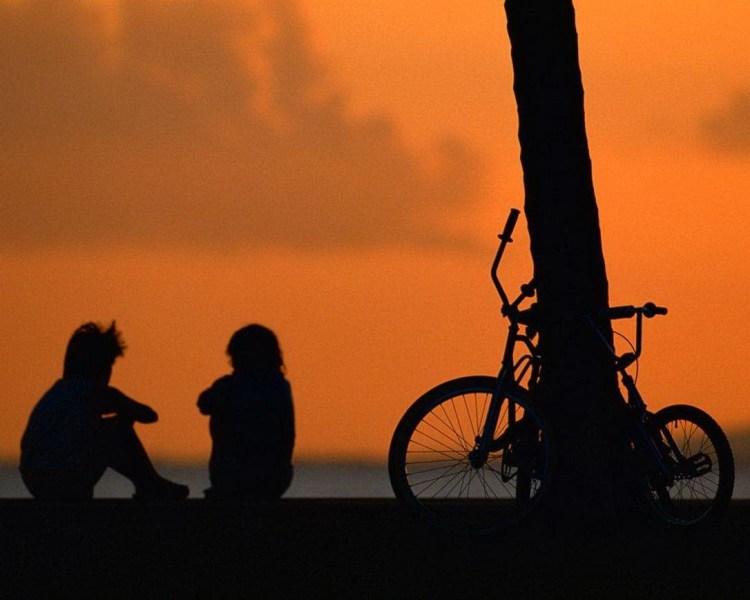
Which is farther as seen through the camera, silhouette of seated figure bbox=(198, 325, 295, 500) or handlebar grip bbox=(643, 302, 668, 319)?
silhouette of seated figure bbox=(198, 325, 295, 500)

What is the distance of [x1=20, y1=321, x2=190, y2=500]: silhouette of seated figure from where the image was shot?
11.0 m

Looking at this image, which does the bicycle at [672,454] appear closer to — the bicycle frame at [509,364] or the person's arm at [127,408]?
the bicycle frame at [509,364]

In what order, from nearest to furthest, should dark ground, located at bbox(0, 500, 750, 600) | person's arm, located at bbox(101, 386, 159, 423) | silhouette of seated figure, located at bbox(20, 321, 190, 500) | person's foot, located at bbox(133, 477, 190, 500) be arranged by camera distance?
dark ground, located at bbox(0, 500, 750, 600) < silhouette of seated figure, located at bbox(20, 321, 190, 500) < person's arm, located at bbox(101, 386, 159, 423) < person's foot, located at bbox(133, 477, 190, 500)

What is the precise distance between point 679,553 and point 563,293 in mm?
1671

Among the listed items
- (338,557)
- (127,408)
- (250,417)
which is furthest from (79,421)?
(338,557)

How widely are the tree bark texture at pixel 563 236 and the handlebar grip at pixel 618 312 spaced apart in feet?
0.23

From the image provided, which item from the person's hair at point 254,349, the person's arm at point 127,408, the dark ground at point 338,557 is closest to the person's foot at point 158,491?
the person's arm at point 127,408

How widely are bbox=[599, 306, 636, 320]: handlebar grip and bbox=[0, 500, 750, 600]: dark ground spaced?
3.56 ft

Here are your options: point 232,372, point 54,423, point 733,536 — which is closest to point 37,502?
point 54,423

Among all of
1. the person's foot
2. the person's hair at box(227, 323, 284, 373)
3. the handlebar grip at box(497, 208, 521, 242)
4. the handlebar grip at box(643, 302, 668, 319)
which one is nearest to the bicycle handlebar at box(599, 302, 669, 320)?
the handlebar grip at box(643, 302, 668, 319)

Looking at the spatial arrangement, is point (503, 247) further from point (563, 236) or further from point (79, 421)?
point (79, 421)

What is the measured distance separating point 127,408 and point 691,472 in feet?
13.7

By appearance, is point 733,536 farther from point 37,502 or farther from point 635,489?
point 37,502

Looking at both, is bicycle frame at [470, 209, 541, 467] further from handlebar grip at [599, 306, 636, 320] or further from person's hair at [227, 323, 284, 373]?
person's hair at [227, 323, 284, 373]
